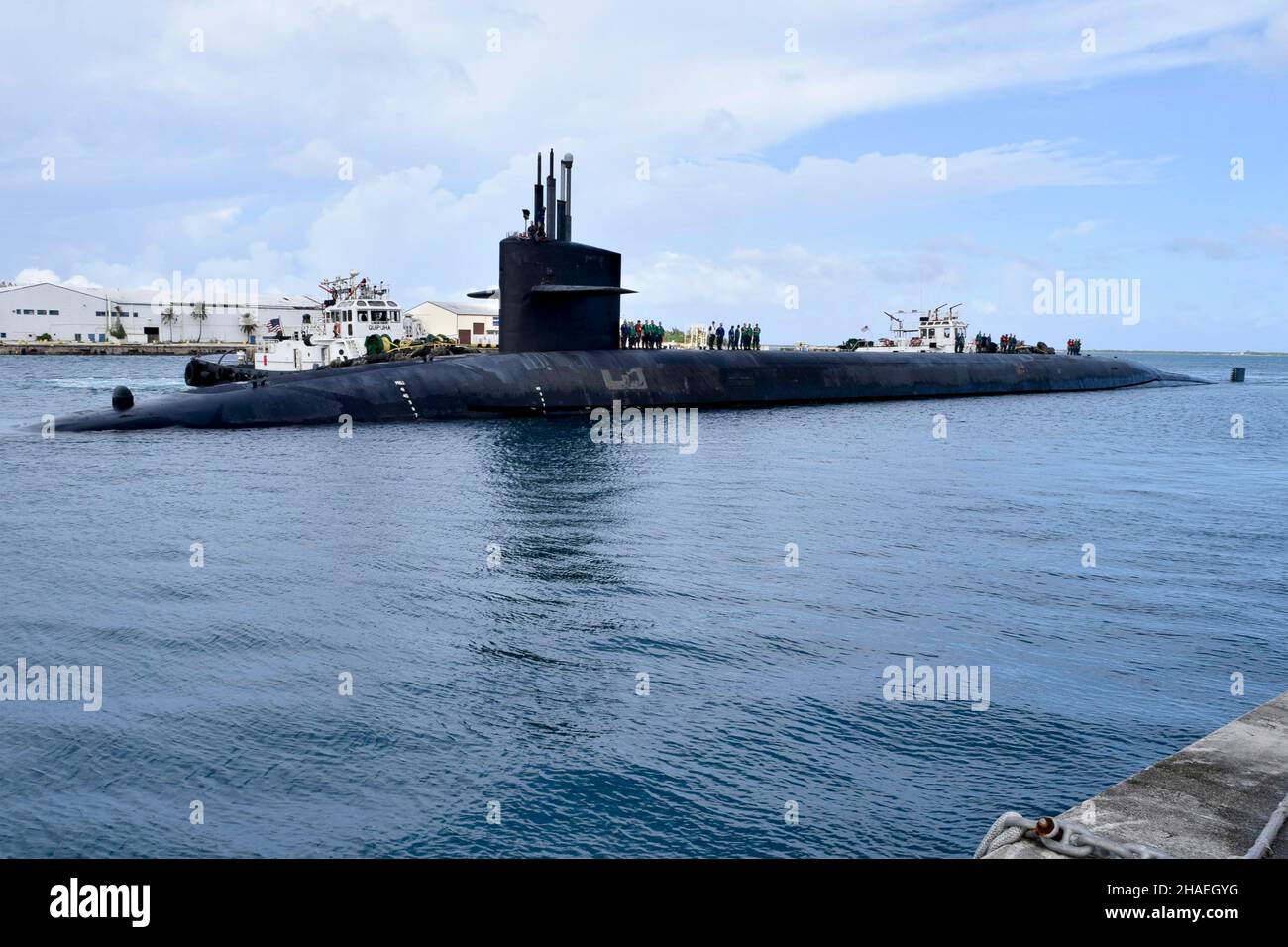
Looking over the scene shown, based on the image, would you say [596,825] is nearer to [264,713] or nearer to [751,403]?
[264,713]

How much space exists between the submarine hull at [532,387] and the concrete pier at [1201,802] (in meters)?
28.5

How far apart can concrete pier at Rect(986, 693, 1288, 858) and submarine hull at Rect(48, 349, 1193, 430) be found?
28.5m

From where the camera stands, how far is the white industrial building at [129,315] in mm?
118438

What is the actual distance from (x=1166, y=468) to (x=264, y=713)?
82.2 feet

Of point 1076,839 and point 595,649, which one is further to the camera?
point 595,649

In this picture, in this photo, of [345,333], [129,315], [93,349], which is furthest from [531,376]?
[129,315]

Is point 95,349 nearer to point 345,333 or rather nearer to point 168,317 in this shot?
point 168,317

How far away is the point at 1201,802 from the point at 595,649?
6700 mm

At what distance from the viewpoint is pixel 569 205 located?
35.8 m

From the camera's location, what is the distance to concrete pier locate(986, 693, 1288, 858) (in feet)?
17.7

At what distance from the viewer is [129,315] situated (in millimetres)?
122375

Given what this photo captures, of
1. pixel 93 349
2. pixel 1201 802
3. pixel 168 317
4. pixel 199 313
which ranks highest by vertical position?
pixel 199 313

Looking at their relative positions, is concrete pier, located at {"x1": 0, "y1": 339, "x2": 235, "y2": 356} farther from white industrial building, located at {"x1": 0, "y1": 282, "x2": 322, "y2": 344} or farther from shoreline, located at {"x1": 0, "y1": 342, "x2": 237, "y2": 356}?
white industrial building, located at {"x1": 0, "y1": 282, "x2": 322, "y2": 344}
